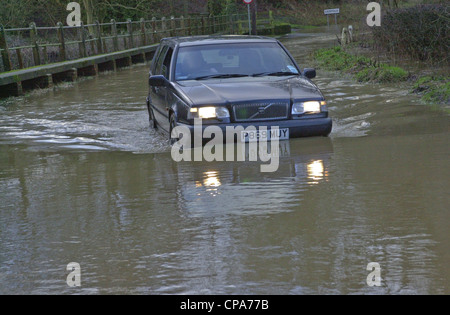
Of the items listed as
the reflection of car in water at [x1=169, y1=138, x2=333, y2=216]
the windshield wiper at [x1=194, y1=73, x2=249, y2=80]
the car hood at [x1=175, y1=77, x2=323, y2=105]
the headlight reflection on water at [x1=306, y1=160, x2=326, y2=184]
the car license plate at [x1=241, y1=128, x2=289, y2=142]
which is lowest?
the headlight reflection on water at [x1=306, y1=160, x2=326, y2=184]

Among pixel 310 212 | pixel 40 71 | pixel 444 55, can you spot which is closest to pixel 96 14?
pixel 40 71

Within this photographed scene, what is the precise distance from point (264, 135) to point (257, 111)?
0.92 feet

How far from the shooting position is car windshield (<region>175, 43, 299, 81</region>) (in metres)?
9.03

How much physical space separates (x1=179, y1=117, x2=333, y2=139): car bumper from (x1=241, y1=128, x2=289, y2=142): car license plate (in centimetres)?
5

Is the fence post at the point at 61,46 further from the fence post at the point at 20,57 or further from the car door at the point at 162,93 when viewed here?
the car door at the point at 162,93

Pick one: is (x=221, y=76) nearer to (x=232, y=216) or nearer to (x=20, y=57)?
(x=232, y=216)

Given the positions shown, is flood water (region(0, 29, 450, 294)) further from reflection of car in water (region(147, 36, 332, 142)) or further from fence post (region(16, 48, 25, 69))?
fence post (region(16, 48, 25, 69))

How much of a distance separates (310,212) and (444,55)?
1139 cm

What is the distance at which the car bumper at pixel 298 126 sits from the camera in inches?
309

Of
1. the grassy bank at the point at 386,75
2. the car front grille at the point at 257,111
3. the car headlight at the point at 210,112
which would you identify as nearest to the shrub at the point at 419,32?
the grassy bank at the point at 386,75

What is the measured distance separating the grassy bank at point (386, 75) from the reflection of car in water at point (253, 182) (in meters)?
4.27

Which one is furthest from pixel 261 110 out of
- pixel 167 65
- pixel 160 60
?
pixel 160 60

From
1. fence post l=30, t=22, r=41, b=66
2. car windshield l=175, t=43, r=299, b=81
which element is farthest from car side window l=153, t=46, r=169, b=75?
fence post l=30, t=22, r=41, b=66

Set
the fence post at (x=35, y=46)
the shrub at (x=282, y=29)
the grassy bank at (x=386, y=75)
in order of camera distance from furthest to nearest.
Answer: the shrub at (x=282, y=29), the fence post at (x=35, y=46), the grassy bank at (x=386, y=75)
